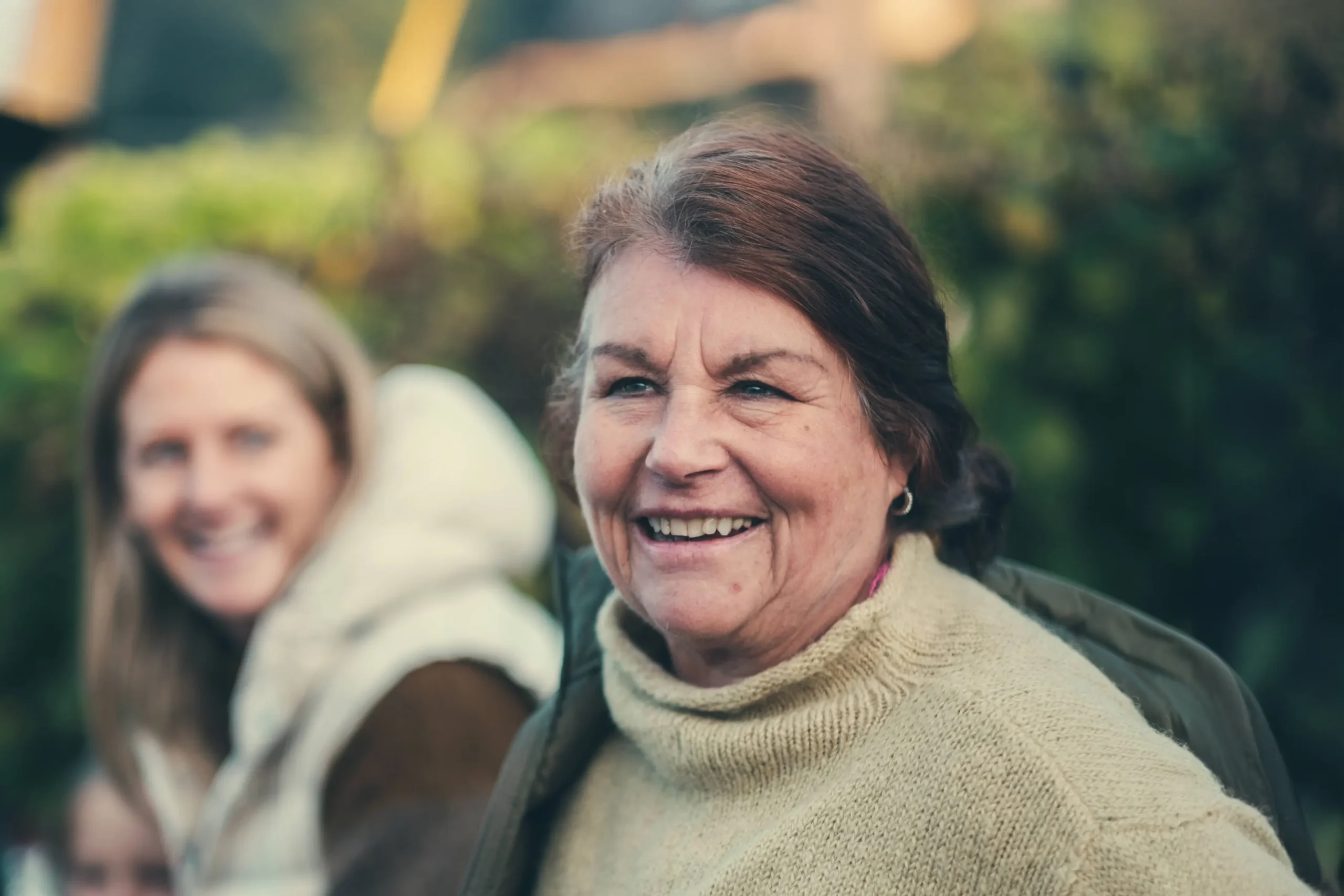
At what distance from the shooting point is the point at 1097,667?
66.7 inches

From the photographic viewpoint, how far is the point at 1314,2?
119 inches

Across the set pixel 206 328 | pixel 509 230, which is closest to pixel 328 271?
pixel 509 230

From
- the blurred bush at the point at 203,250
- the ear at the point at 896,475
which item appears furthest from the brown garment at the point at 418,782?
the blurred bush at the point at 203,250

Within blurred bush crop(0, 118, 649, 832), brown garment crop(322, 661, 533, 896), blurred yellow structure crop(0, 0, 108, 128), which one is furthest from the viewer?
blurred yellow structure crop(0, 0, 108, 128)

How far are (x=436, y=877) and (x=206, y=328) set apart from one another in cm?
140

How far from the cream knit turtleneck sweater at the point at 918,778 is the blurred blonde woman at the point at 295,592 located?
2.77 feet

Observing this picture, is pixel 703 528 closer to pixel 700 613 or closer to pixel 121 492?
pixel 700 613

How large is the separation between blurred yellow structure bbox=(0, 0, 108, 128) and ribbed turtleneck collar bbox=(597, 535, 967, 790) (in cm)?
386

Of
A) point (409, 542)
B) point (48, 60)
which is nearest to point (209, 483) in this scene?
point (409, 542)

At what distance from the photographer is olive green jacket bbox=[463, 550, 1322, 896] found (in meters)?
1.63

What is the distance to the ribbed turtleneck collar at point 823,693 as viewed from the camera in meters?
1.64

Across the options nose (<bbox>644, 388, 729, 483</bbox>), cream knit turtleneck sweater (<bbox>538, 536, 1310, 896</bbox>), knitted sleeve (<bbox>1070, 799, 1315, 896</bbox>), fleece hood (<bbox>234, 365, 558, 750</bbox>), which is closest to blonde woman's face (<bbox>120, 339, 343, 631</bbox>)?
fleece hood (<bbox>234, 365, 558, 750</bbox>)

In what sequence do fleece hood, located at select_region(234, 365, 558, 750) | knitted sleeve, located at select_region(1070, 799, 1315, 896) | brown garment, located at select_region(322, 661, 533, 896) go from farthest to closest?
fleece hood, located at select_region(234, 365, 558, 750)
brown garment, located at select_region(322, 661, 533, 896)
knitted sleeve, located at select_region(1070, 799, 1315, 896)

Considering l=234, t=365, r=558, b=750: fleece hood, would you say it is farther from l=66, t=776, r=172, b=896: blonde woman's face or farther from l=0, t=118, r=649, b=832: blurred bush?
l=0, t=118, r=649, b=832: blurred bush
